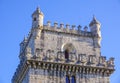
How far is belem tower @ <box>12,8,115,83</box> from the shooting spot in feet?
154

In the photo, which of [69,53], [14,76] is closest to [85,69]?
[69,53]

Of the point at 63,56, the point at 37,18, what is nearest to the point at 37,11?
the point at 37,18

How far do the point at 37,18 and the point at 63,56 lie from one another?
552cm

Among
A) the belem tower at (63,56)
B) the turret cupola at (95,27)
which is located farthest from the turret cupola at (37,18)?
the turret cupola at (95,27)

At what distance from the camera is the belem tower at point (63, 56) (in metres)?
47.0

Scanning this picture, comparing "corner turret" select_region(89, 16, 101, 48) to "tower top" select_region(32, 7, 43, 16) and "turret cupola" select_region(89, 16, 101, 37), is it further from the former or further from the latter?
"tower top" select_region(32, 7, 43, 16)

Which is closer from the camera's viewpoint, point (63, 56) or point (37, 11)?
point (63, 56)

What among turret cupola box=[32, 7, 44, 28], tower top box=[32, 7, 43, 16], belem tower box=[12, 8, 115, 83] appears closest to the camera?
belem tower box=[12, 8, 115, 83]

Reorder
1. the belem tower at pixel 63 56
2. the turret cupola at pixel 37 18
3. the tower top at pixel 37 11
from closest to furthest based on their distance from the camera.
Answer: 1. the belem tower at pixel 63 56
2. the turret cupola at pixel 37 18
3. the tower top at pixel 37 11

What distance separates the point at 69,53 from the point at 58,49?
1338mm

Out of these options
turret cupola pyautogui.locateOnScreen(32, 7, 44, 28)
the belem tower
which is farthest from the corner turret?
turret cupola pyautogui.locateOnScreen(32, 7, 44, 28)

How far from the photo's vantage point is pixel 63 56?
4806 cm

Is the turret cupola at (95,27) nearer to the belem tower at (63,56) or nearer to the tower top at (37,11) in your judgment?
the belem tower at (63,56)

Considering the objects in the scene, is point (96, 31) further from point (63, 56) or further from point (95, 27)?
point (63, 56)
